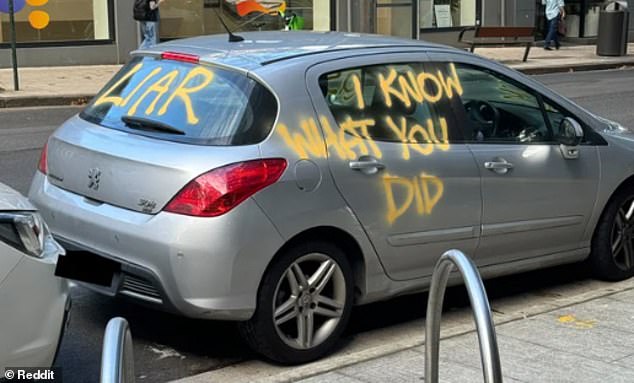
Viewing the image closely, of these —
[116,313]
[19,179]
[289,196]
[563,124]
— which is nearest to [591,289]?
[563,124]

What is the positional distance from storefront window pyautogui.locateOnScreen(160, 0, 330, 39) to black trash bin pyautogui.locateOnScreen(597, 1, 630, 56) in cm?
710

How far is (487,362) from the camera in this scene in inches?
128

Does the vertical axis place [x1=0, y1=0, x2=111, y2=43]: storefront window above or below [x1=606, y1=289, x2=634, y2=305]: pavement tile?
above

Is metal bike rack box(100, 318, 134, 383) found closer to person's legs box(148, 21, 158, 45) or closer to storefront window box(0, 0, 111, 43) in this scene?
person's legs box(148, 21, 158, 45)

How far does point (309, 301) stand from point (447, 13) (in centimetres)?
2135

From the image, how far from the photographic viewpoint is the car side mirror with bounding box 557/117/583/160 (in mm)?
6098

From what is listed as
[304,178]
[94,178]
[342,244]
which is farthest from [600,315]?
[94,178]

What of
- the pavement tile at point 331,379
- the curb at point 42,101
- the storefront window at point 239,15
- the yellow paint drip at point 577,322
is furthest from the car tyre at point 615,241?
the storefront window at point 239,15

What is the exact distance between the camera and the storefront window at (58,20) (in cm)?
1916

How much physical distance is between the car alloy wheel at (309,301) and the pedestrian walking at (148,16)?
1337cm

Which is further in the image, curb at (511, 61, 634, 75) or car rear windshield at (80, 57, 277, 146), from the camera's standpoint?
curb at (511, 61, 634, 75)

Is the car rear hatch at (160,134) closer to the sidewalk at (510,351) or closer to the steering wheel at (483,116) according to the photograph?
the sidewalk at (510,351)

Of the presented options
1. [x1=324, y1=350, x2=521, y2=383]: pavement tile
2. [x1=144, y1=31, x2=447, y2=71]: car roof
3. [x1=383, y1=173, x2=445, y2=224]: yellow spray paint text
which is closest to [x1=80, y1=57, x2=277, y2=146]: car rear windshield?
[x1=144, y1=31, x2=447, y2=71]: car roof

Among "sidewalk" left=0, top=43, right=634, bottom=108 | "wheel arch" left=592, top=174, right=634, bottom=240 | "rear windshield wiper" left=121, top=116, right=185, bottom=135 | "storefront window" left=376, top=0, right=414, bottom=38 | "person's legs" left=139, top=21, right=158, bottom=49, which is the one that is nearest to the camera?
"rear windshield wiper" left=121, top=116, right=185, bottom=135
